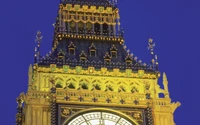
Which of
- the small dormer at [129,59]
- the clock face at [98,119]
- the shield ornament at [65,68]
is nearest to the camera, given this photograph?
the clock face at [98,119]

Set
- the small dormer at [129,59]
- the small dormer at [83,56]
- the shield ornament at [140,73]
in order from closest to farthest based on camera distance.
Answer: the shield ornament at [140,73]
the small dormer at [83,56]
the small dormer at [129,59]

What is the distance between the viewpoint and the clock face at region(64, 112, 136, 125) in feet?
119

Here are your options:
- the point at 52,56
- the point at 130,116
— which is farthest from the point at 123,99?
the point at 52,56

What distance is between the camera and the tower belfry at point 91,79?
36.9 meters

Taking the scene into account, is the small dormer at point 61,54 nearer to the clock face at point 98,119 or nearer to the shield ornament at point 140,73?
the shield ornament at point 140,73

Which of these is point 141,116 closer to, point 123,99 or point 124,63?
point 123,99

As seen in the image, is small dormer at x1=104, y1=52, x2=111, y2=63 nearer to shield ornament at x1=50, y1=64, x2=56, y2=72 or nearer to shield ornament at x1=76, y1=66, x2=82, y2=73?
shield ornament at x1=76, y1=66, x2=82, y2=73

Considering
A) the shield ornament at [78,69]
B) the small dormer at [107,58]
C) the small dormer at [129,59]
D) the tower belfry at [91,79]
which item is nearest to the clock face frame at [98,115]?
the tower belfry at [91,79]

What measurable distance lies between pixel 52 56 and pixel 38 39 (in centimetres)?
134

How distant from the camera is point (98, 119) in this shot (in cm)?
3653

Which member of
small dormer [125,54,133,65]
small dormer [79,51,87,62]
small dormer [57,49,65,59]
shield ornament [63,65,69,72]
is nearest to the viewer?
shield ornament [63,65,69,72]

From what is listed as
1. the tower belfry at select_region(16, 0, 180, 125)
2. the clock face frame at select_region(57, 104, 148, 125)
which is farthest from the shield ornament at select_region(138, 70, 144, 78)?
the clock face frame at select_region(57, 104, 148, 125)

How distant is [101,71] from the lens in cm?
3978

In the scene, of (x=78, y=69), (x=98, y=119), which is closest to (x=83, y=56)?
(x=78, y=69)
